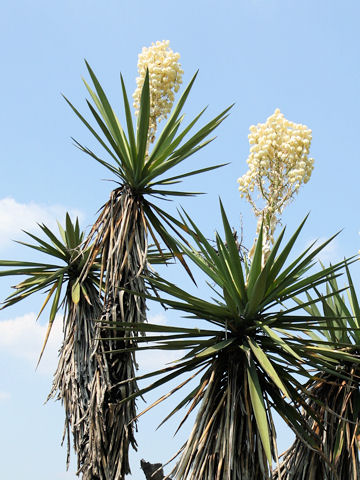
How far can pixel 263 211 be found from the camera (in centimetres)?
538

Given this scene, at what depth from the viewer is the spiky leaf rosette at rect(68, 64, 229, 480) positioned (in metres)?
5.84

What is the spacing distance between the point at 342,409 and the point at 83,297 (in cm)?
263

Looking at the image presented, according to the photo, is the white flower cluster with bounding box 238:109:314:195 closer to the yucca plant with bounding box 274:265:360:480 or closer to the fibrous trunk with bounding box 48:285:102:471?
the yucca plant with bounding box 274:265:360:480

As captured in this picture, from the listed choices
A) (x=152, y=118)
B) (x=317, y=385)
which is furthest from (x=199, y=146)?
(x=317, y=385)

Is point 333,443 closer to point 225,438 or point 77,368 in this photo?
point 225,438

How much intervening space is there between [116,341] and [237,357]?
3.76ft

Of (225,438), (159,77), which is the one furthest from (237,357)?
(159,77)

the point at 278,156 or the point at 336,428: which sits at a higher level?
the point at 278,156

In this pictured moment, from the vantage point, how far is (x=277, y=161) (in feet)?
18.8

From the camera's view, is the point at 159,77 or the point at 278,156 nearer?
Result: the point at 278,156

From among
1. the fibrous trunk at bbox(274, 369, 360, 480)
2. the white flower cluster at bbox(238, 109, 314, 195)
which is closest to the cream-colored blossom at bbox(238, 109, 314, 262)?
the white flower cluster at bbox(238, 109, 314, 195)

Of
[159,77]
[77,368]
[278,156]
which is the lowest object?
[77,368]

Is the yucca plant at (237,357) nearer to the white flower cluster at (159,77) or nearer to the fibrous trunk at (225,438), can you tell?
the fibrous trunk at (225,438)

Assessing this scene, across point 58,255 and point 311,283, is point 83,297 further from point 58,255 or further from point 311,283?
point 311,283
